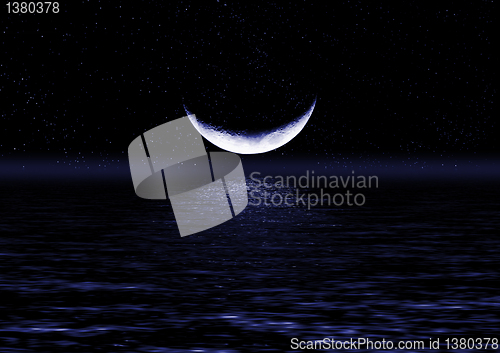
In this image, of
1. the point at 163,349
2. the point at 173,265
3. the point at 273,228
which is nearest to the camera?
the point at 163,349

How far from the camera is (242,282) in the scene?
2878 cm

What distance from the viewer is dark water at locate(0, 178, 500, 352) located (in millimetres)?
21344

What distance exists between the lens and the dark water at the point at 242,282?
21.3m

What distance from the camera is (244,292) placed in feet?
87.9

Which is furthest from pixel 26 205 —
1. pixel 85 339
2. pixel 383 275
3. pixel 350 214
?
pixel 85 339

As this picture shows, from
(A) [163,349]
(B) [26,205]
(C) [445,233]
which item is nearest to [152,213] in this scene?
(B) [26,205]

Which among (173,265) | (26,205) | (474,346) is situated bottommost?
(474,346)

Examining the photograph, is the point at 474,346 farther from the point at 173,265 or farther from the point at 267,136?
the point at 267,136

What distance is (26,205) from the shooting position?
217 feet

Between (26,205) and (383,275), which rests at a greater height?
(26,205)

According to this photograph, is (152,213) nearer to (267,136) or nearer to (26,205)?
(26,205)

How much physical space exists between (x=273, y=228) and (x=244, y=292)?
68.9ft

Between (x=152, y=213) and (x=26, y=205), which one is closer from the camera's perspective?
(x=152, y=213)

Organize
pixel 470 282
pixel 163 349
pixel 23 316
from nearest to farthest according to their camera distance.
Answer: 1. pixel 163 349
2. pixel 23 316
3. pixel 470 282
